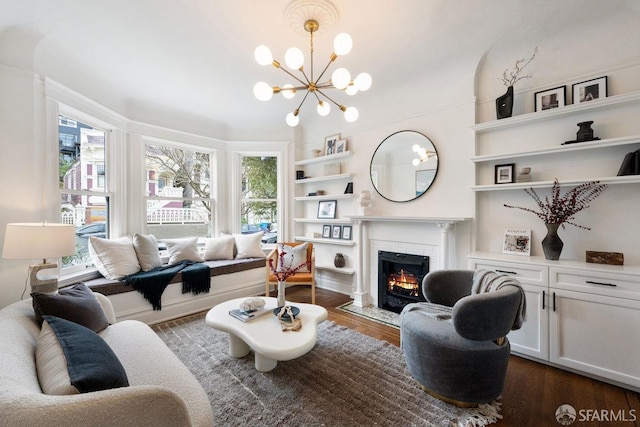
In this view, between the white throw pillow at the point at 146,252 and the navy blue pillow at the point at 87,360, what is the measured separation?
202cm

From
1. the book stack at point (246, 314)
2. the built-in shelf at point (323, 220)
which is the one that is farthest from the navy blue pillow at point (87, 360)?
the built-in shelf at point (323, 220)

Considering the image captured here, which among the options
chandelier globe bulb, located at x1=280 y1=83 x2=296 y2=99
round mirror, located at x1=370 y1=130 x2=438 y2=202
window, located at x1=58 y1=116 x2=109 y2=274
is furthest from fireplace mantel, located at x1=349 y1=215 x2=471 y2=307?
window, located at x1=58 y1=116 x2=109 y2=274

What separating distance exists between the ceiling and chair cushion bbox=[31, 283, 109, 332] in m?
2.05

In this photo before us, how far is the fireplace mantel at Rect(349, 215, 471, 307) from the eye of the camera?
287 cm

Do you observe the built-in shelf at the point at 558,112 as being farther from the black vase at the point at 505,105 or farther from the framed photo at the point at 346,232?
the framed photo at the point at 346,232

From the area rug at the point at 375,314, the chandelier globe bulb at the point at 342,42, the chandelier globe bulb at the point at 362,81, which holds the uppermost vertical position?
the chandelier globe bulb at the point at 342,42

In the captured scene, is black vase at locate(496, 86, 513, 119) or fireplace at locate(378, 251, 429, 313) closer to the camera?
black vase at locate(496, 86, 513, 119)

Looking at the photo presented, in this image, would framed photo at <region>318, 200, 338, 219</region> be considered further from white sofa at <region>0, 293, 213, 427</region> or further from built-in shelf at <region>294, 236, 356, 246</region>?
white sofa at <region>0, 293, 213, 427</region>

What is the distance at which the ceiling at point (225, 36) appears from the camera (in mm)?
2051

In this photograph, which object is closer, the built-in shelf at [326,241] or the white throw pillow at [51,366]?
the white throw pillow at [51,366]

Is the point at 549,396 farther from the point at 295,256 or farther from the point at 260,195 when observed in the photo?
the point at 260,195

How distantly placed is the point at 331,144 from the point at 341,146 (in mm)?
220

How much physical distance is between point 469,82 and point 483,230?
5.16 feet

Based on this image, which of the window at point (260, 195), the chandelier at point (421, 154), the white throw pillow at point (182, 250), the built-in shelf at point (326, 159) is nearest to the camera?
the chandelier at point (421, 154)
